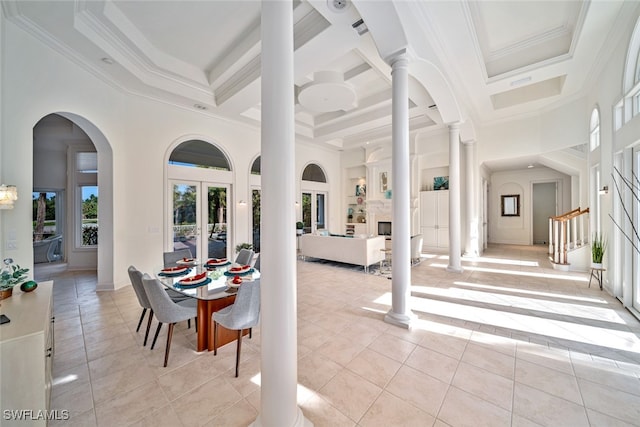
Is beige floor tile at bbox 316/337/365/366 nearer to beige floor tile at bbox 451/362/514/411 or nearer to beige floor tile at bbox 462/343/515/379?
beige floor tile at bbox 451/362/514/411

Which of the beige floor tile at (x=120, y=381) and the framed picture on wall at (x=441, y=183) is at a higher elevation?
the framed picture on wall at (x=441, y=183)

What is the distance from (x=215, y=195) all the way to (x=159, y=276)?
373cm

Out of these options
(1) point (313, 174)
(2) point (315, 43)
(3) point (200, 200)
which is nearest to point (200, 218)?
(3) point (200, 200)

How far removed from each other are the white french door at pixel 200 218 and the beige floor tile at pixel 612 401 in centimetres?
646

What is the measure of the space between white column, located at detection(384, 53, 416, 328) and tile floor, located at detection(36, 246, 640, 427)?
0.33 meters

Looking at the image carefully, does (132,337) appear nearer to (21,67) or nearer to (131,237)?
(131,237)

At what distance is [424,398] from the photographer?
198 centimetres

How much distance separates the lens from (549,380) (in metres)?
2.17

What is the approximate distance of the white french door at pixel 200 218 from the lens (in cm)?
582

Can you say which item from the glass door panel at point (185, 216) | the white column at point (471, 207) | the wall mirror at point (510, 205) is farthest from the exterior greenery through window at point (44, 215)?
the wall mirror at point (510, 205)

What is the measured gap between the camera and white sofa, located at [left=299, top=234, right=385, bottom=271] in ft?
19.4

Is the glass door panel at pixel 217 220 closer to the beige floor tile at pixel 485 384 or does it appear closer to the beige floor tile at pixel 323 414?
the beige floor tile at pixel 323 414

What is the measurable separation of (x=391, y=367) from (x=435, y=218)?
7111 mm

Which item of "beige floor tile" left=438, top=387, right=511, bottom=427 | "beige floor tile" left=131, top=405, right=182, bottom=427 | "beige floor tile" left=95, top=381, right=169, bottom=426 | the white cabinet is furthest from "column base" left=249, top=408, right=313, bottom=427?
the white cabinet
